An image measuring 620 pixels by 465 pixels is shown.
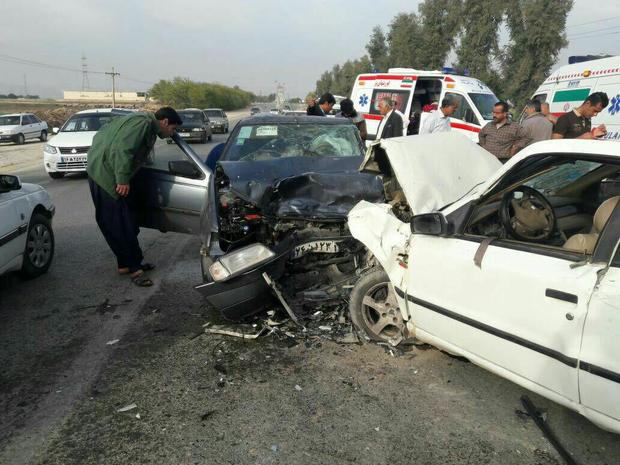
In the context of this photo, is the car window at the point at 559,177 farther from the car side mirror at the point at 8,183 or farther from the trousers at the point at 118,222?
the car side mirror at the point at 8,183

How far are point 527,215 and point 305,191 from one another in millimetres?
1925

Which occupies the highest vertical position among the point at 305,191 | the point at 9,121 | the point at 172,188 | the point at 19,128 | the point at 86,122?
the point at 305,191

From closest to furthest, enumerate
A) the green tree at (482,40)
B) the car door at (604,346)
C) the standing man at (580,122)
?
the car door at (604,346), the standing man at (580,122), the green tree at (482,40)

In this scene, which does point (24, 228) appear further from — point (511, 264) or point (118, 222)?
point (511, 264)

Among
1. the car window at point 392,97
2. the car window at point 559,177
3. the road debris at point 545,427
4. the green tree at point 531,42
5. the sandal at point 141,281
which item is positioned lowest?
the sandal at point 141,281

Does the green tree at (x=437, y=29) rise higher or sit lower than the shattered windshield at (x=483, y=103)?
higher

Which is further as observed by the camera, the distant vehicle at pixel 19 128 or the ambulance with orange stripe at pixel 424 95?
the distant vehicle at pixel 19 128

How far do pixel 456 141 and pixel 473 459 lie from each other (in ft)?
7.97

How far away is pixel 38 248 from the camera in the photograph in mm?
4918

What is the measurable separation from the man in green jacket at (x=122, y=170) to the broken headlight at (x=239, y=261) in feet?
5.74

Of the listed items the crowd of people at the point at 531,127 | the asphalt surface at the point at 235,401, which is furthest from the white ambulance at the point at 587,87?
the asphalt surface at the point at 235,401

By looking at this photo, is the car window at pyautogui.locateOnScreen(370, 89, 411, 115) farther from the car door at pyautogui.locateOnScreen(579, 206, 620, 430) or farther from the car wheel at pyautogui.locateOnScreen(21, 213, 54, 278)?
the car door at pyautogui.locateOnScreen(579, 206, 620, 430)

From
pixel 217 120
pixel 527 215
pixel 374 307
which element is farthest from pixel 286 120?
pixel 217 120

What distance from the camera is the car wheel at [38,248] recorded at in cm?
472
